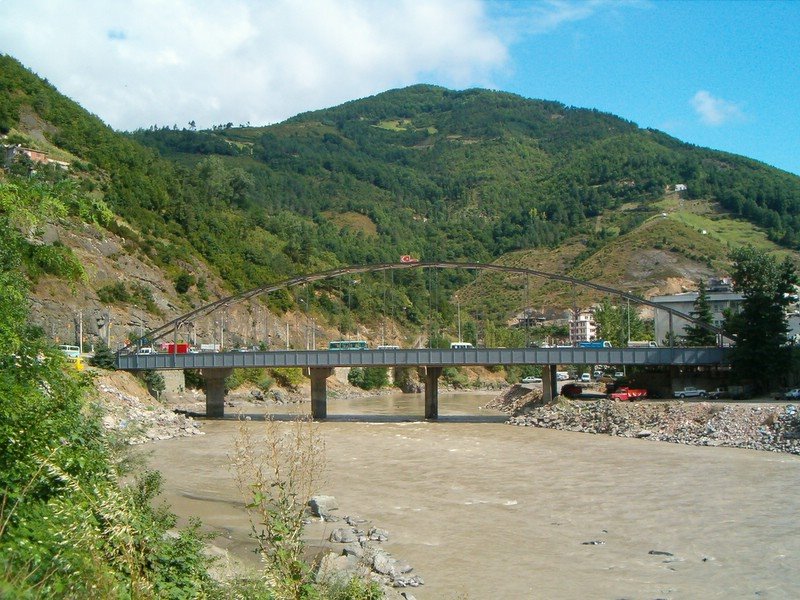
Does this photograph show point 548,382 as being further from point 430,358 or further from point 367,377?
point 367,377

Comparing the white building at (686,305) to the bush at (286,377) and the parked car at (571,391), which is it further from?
the bush at (286,377)

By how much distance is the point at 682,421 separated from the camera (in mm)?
45469

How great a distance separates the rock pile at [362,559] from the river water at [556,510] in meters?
0.49

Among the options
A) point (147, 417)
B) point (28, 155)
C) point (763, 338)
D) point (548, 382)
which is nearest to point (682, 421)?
point (763, 338)

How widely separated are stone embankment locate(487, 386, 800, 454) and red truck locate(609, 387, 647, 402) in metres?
3.20

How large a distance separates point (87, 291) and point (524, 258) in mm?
121296

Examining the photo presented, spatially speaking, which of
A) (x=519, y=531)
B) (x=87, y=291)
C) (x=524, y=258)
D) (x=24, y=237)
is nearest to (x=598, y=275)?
(x=524, y=258)

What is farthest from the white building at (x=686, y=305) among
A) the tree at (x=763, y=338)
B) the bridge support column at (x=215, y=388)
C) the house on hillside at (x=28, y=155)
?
the house on hillside at (x=28, y=155)

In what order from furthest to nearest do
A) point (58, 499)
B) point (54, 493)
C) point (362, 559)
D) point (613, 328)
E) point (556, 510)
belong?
point (613, 328), point (556, 510), point (362, 559), point (54, 493), point (58, 499)

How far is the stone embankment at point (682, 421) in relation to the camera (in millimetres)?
40031

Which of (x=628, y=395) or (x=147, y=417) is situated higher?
(x=628, y=395)

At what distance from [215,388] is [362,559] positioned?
49.4 meters

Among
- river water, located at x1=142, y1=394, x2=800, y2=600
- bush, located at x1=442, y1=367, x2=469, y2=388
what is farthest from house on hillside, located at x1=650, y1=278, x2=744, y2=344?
river water, located at x1=142, y1=394, x2=800, y2=600

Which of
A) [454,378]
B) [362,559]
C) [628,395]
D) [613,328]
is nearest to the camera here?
[362,559]
